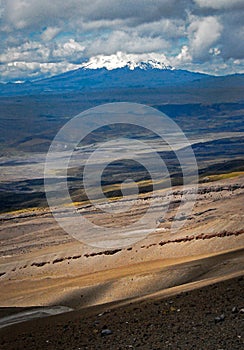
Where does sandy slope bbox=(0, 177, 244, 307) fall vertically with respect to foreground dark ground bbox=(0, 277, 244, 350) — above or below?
below

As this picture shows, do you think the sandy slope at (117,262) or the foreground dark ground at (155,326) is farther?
the sandy slope at (117,262)

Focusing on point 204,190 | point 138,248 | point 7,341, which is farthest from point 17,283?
point 204,190

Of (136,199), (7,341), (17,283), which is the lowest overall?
(136,199)

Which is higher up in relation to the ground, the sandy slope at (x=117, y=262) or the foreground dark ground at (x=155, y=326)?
the foreground dark ground at (x=155, y=326)

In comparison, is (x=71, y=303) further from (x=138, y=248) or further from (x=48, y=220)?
(x=48, y=220)

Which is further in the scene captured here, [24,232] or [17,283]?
[24,232]

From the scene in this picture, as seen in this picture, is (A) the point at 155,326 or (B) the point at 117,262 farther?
(B) the point at 117,262

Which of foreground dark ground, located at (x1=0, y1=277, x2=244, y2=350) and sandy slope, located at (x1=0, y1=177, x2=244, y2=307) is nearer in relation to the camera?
foreground dark ground, located at (x1=0, y1=277, x2=244, y2=350)

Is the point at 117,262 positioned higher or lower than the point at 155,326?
lower
